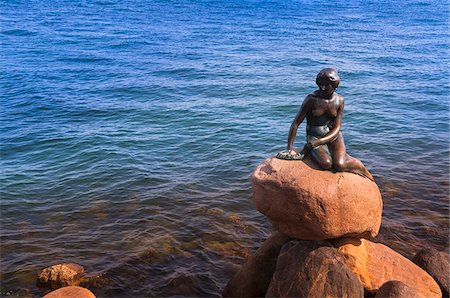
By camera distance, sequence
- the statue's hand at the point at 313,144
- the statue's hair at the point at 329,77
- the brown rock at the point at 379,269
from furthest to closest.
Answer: the brown rock at the point at 379,269 → the statue's hand at the point at 313,144 → the statue's hair at the point at 329,77

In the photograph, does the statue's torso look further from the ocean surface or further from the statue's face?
the ocean surface

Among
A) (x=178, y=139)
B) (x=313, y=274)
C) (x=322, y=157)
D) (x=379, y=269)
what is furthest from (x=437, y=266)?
(x=178, y=139)

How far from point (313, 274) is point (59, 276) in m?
4.42

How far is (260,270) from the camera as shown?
763cm

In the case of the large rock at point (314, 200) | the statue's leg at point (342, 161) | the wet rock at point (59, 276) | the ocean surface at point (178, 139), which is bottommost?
the ocean surface at point (178, 139)

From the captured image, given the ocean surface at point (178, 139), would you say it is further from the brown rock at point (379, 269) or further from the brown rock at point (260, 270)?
the brown rock at point (379, 269)

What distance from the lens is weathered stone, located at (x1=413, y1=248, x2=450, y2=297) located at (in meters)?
7.63

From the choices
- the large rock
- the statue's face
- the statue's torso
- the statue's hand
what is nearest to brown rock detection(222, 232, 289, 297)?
the large rock

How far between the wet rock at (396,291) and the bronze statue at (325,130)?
5.14 feet

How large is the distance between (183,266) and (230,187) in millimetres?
3681

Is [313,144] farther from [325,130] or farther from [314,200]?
[314,200]

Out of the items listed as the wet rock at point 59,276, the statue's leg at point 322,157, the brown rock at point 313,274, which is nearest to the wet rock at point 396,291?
the brown rock at point 313,274

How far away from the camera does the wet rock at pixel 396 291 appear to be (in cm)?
658

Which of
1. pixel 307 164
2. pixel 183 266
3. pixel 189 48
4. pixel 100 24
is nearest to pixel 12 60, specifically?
pixel 189 48
